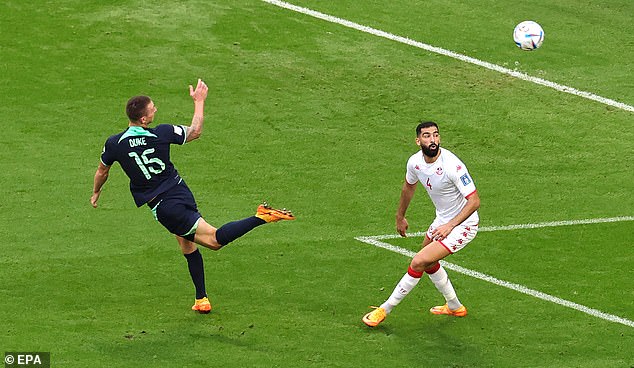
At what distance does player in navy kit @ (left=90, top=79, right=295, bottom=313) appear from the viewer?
13.1 metres

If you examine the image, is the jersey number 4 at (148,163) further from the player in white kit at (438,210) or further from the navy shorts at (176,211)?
the player in white kit at (438,210)

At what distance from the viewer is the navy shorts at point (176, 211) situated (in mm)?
13289

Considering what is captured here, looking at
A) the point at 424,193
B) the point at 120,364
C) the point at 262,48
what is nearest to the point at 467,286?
the point at 424,193

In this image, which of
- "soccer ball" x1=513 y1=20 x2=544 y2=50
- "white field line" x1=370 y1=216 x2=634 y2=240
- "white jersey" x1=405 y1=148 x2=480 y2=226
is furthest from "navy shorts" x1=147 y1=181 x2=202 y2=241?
"soccer ball" x1=513 y1=20 x2=544 y2=50

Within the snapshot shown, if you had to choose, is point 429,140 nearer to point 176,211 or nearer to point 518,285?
point 518,285

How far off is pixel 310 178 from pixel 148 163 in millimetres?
5126

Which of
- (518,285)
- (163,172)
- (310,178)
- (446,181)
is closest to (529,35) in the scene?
(310,178)

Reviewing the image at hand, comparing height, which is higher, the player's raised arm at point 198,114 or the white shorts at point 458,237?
the player's raised arm at point 198,114

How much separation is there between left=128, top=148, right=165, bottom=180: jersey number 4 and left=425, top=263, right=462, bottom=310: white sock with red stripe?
3058 mm

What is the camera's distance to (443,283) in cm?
1360

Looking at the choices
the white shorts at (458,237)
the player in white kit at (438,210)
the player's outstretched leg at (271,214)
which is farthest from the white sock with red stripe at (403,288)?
the player's outstretched leg at (271,214)

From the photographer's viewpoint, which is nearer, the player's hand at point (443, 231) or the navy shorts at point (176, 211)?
the player's hand at point (443, 231)

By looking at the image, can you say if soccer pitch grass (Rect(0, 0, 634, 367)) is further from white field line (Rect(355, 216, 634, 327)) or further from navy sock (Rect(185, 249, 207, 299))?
navy sock (Rect(185, 249, 207, 299))

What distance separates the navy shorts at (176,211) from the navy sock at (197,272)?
402mm
